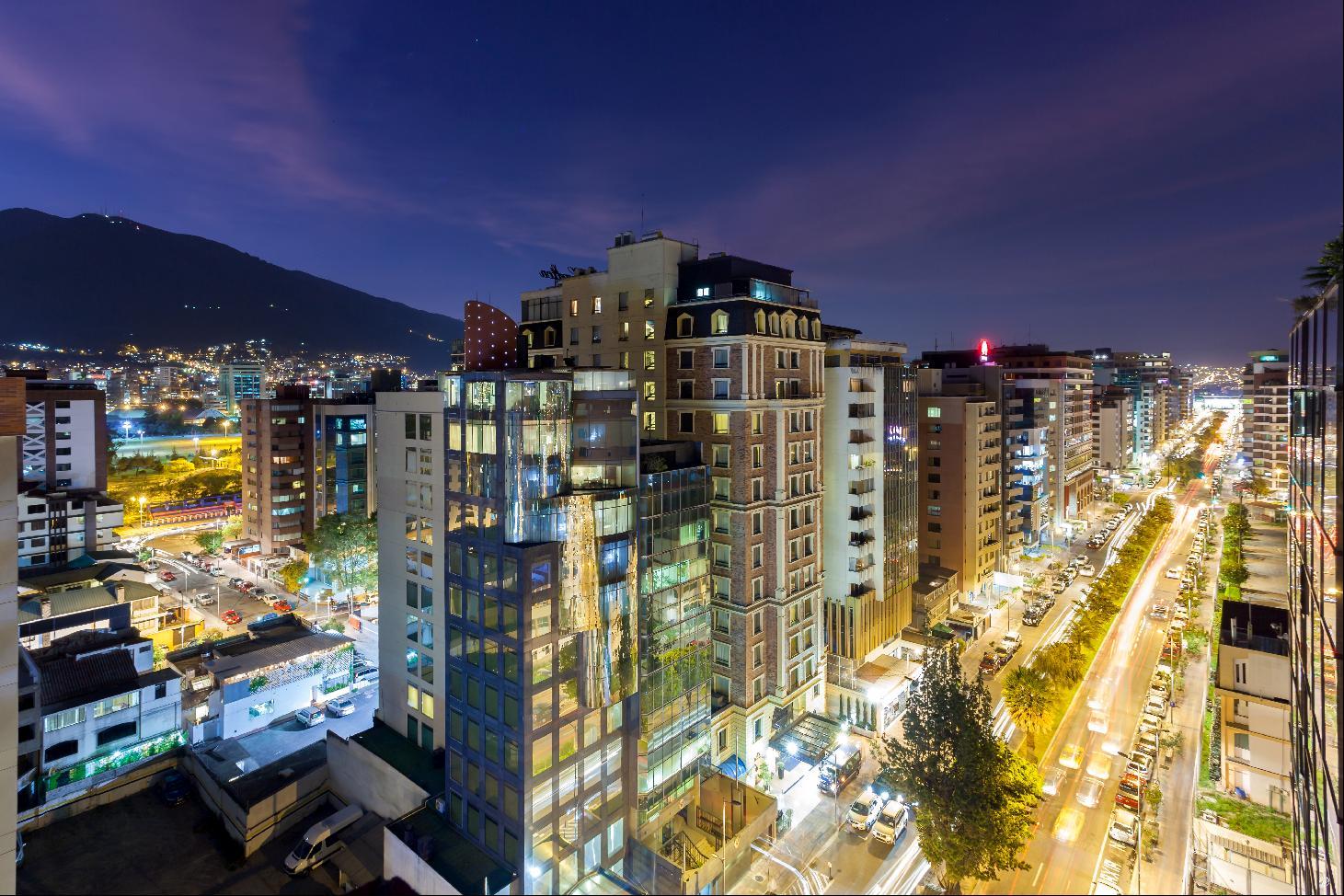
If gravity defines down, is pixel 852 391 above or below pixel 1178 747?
above

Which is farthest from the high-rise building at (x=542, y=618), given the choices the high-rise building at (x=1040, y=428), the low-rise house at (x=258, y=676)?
the high-rise building at (x=1040, y=428)

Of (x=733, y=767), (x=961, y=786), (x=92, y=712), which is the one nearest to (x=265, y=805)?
(x=92, y=712)

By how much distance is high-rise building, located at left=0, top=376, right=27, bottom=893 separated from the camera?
20.0m

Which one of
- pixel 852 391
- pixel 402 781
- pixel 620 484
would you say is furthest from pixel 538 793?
pixel 852 391

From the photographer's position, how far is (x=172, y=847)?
34.5 m

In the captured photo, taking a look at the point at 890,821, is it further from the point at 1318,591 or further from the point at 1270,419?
the point at 1270,419

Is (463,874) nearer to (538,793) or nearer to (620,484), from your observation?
(538,793)

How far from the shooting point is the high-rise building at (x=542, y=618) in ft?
87.6

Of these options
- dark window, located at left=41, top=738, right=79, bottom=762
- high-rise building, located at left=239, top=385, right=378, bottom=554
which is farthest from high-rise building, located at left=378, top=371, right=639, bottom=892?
high-rise building, located at left=239, top=385, right=378, bottom=554

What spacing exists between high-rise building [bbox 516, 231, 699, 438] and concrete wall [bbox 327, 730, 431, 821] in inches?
1011

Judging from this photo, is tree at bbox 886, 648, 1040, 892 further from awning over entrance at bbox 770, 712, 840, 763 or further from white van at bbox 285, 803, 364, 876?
white van at bbox 285, 803, 364, 876

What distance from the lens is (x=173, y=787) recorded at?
127 feet

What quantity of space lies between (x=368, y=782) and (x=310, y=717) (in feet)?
49.7

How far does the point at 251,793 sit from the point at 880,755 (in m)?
39.3
